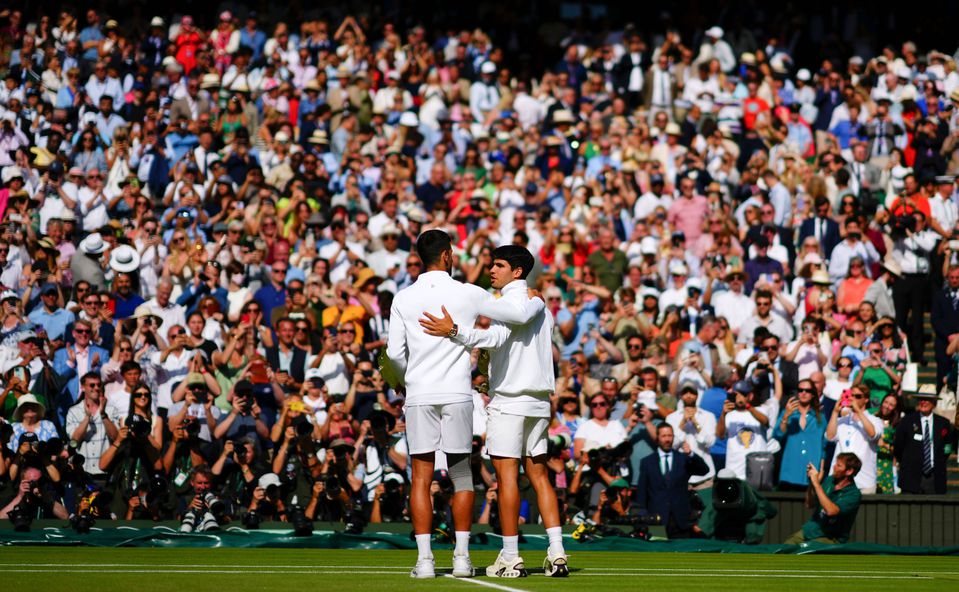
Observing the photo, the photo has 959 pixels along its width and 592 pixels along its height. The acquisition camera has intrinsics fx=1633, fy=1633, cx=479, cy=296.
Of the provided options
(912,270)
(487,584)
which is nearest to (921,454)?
(912,270)

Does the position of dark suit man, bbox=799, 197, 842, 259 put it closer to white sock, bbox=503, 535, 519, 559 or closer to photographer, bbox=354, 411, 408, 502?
photographer, bbox=354, 411, 408, 502

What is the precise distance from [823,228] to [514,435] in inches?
503

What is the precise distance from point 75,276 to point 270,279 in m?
2.47

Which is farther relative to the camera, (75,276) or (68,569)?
(75,276)

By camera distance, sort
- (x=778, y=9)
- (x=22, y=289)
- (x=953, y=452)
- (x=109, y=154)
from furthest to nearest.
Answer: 1. (x=778, y=9)
2. (x=109, y=154)
3. (x=22, y=289)
4. (x=953, y=452)

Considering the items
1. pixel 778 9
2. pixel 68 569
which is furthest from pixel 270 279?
pixel 778 9

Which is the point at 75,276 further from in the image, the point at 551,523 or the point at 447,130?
the point at 551,523

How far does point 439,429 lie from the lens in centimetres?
994

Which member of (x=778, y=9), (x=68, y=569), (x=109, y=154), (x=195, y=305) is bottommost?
(x=68, y=569)

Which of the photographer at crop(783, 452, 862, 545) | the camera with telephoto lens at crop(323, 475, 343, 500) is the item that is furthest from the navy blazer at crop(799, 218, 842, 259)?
the camera with telephoto lens at crop(323, 475, 343, 500)

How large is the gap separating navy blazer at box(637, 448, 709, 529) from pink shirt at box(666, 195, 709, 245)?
20.2 feet

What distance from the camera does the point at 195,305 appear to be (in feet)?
64.6

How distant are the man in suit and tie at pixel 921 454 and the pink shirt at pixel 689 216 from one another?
5.70 meters

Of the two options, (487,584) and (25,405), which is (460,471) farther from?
(25,405)
